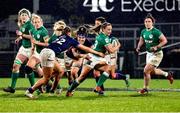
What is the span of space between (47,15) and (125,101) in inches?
517

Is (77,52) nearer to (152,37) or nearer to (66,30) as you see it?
(152,37)

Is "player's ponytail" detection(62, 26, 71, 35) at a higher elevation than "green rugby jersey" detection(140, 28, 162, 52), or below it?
higher

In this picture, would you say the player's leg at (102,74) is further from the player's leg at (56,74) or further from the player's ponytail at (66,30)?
the player's ponytail at (66,30)

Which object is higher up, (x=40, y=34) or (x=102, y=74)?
(x=40, y=34)

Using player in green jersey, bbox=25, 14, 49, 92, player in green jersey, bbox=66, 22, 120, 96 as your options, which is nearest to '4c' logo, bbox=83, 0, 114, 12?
player in green jersey, bbox=25, 14, 49, 92

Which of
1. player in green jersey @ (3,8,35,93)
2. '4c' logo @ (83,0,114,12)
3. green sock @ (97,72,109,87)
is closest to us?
green sock @ (97,72,109,87)

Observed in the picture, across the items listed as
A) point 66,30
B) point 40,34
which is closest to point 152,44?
point 40,34

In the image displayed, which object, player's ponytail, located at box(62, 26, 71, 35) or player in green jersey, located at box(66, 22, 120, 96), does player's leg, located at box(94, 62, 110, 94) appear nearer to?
player in green jersey, located at box(66, 22, 120, 96)

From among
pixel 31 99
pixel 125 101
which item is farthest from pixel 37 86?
pixel 125 101

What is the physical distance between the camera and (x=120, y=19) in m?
23.8


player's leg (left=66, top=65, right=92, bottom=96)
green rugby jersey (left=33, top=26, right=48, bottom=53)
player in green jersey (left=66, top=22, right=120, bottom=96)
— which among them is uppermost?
green rugby jersey (left=33, top=26, right=48, bottom=53)

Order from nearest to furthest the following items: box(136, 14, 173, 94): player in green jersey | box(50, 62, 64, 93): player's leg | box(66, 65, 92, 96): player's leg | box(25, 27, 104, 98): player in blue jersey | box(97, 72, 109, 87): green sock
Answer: box(25, 27, 104, 98): player in blue jersey, box(66, 65, 92, 96): player's leg, box(50, 62, 64, 93): player's leg, box(97, 72, 109, 87): green sock, box(136, 14, 173, 94): player in green jersey

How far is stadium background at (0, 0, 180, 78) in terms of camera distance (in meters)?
23.6

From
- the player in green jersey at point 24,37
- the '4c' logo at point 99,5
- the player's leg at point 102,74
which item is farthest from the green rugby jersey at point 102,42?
the '4c' logo at point 99,5
